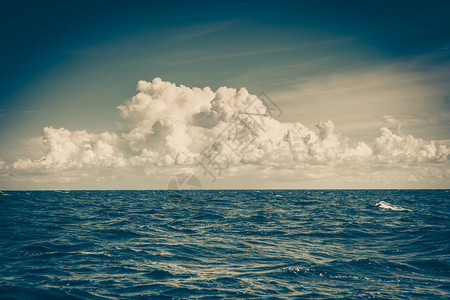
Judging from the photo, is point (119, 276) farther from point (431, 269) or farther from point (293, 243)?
point (431, 269)

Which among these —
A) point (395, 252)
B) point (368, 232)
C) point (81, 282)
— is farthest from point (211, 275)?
point (368, 232)

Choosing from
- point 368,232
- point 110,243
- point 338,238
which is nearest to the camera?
point 110,243

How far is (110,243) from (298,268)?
13.2m

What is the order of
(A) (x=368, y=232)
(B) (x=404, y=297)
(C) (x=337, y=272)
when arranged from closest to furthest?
1. (B) (x=404, y=297)
2. (C) (x=337, y=272)
3. (A) (x=368, y=232)

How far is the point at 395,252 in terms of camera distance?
67.9ft

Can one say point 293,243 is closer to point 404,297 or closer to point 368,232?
point 368,232

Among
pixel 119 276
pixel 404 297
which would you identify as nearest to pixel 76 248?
pixel 119 276

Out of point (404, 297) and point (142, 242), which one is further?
point (142, 242)

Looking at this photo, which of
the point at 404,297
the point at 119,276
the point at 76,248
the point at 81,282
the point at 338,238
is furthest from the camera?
the point at 338,238

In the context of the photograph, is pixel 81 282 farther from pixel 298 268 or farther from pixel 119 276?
pixel 298 268

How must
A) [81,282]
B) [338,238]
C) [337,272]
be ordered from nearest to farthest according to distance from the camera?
[81,282] → [337,272] → [338,238]

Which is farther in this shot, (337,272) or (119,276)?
(337,272)

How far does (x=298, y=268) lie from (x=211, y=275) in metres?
4.49

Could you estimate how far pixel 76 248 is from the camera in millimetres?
20625
